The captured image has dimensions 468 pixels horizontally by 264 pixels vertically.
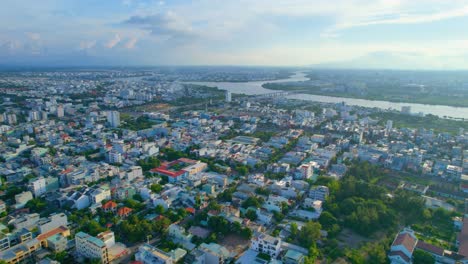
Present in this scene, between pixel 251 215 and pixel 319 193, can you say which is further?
pixel 319 193

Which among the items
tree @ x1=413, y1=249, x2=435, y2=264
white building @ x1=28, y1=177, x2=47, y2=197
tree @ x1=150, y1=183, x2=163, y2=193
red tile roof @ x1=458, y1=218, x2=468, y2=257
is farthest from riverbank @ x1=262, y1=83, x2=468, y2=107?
white building @ x1=28, y1=177, x2=47, y2=197

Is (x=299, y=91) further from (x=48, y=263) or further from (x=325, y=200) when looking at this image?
(x=48, y=263)

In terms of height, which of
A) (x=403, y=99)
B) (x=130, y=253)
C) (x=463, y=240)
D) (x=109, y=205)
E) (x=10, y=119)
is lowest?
(x=130, y=253)

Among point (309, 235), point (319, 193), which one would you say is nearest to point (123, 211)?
point (309, 235)

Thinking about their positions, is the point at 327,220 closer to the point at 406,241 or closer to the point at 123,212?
the point at 406,241

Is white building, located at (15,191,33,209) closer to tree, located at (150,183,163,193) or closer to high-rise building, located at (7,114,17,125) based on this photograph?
tree, located at (150,183,163,193)

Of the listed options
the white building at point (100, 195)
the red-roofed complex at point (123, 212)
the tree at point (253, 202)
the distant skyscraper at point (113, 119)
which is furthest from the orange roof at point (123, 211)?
the distant skyscraper at point (113, 119)

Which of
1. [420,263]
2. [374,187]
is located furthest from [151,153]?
[420,263]

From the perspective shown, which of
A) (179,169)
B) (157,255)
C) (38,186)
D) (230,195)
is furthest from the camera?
(179,169)

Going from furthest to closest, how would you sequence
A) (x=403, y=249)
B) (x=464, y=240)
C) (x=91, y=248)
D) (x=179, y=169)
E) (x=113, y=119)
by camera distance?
(x=113, y=119)
(x=179, y=169)
(x=464, y=240)
(x=403, y=249)
(x=91, y=248)
